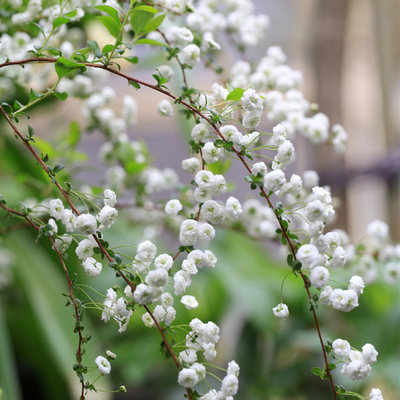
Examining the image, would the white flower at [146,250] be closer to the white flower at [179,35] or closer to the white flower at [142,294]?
the white flower at [142,294]

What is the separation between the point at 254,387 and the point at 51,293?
0.43m

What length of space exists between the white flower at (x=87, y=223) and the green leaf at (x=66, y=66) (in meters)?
0.08

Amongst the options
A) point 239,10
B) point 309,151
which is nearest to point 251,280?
point 309,151

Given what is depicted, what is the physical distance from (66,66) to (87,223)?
9 centimetres

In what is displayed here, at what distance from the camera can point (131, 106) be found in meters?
0.57

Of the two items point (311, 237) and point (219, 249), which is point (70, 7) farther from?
point (219, 249)

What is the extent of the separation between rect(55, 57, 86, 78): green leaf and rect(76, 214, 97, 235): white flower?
0.27ft

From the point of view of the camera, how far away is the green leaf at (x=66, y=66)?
308 mm

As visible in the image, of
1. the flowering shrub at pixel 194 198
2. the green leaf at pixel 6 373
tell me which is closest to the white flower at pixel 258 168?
the flowering shrub at pixel 194 198

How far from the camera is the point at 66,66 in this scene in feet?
1.03

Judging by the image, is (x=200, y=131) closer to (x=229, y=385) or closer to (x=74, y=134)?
(x=229, y=385)

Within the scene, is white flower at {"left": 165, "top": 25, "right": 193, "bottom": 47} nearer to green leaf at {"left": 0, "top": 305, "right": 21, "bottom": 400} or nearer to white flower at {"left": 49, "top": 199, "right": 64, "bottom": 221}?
white flower at {"left": 49, "top": 199, "right": 64, "bottom": 221}

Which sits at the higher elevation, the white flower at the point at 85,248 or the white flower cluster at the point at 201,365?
the white flower at the point at 85,248

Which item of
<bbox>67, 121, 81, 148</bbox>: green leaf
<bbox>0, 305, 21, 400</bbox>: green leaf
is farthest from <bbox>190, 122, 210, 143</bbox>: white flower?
<bbox>0, 305, 21, 400</bbox>: green leaf
